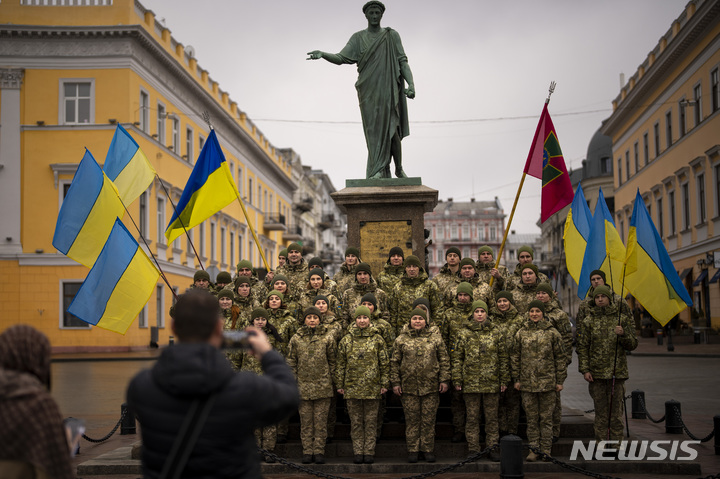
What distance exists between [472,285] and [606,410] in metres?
2.19

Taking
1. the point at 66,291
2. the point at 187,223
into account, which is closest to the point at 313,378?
the point at 187,223

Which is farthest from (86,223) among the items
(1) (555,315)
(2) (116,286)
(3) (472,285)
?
(1) (555,315)

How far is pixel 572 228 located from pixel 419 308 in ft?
16.3

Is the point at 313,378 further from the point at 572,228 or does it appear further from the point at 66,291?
the point at 66,291

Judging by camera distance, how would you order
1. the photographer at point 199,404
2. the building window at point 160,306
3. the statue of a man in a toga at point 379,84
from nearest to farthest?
the photographer at point 199,404, the statue of a man in a toga at point 379,84, the building window at point 160,306

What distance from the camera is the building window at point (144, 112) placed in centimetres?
3206

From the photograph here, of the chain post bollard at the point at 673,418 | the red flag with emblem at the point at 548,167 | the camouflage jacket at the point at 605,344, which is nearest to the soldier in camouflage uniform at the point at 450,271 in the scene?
Answer: the camouflage jacket at the point at 605,344

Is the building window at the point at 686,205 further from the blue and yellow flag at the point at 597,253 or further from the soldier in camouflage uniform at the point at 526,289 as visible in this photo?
the soldier in camouflage uniform at the point at 526,289

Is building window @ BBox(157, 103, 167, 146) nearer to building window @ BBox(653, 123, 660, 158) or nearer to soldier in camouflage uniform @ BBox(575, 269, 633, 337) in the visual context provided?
building window @ BBox(653, 123, 660, 158)

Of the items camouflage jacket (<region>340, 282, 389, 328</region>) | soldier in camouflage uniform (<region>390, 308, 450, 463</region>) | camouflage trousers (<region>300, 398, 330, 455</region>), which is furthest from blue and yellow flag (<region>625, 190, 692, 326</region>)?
camouflage trousers (<region>300, 398, 330, 455</region>)

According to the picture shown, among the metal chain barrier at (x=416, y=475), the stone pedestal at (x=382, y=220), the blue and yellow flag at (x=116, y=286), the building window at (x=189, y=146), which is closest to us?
the metal chain barrier at (x=416, y=475)

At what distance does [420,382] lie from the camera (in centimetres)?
845

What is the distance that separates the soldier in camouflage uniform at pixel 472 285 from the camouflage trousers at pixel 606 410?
164 cm

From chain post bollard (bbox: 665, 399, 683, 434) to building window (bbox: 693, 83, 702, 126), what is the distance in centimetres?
2567
